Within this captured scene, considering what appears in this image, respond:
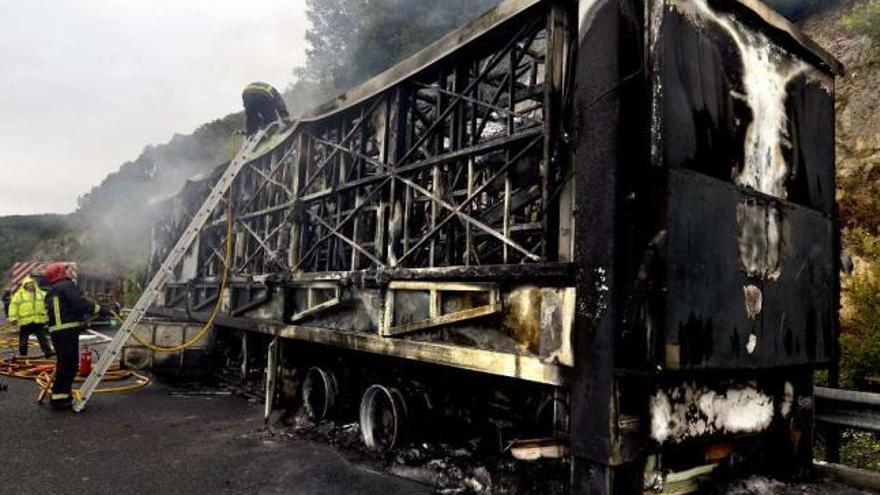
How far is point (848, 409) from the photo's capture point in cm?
465

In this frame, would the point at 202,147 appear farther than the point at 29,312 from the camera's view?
Yes

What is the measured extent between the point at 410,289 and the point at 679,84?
2913 millimetres

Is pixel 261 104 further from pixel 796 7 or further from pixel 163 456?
pixel 796 7

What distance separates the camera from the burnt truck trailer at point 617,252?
3.46 m

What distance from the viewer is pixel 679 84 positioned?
3633 millimetres

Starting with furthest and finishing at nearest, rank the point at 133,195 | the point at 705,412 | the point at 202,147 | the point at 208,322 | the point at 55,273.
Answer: the point at 202,147 → the point at 133,195 → the point at 208,322 → the point at 55,273 → the point at 705,412

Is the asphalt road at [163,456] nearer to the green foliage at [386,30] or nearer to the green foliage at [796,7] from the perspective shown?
the green foliage at [796,7]

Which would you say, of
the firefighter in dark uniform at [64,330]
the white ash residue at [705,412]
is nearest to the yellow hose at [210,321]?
the firefighter in dark uniform at [64,330]

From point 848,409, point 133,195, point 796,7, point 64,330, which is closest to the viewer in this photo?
point 848,409

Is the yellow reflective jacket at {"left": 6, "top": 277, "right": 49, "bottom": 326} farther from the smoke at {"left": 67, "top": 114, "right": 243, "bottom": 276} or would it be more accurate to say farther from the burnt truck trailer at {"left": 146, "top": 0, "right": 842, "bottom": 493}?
the smoke at {"left": 67, "top": 114, "right": 243, "bottom": 276}

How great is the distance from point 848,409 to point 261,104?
957 centimetres

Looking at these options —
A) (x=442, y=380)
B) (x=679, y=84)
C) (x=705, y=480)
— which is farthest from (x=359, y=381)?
(x=679, y=84)

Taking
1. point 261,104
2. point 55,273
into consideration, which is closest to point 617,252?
point 55,273

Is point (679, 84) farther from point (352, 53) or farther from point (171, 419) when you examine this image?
point (352, 53)
